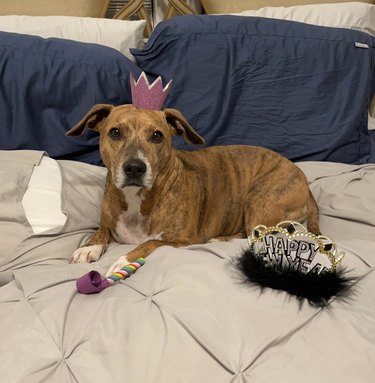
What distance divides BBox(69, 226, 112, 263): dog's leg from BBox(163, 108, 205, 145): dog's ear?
0.51 metres

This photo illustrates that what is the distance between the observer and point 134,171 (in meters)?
1.67

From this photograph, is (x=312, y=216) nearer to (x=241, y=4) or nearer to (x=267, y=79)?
(x=267, y=79)

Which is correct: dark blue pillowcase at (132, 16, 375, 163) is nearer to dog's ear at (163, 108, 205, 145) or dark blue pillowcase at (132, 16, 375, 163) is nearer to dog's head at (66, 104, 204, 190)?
dog's ear at (163, 108, 205, 145)

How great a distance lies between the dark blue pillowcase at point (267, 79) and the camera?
2.40 meters

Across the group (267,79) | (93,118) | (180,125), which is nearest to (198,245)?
(180,125)

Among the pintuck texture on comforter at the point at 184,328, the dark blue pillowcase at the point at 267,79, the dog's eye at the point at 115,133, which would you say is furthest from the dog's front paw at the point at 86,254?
the dark blue pillowcase at the point at 267,79

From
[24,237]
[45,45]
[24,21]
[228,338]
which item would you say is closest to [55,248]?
[24,237]

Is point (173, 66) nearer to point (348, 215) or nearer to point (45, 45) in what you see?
point (45, 45)

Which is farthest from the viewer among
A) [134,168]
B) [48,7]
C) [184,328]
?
[48,7]

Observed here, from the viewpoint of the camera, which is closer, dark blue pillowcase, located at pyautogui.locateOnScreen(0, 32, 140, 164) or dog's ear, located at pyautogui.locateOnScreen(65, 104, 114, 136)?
dog's ear, located at pyautogui.locateOnScreen(65, 104, 114, 136)

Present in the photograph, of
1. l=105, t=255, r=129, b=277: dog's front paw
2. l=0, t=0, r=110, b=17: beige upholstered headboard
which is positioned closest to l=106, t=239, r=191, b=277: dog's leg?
l=105, t=255, r=129, b=277: dog's front paw

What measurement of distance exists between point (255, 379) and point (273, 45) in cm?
186

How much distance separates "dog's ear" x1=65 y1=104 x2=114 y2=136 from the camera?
1853 millimetres

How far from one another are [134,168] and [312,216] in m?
0.84
